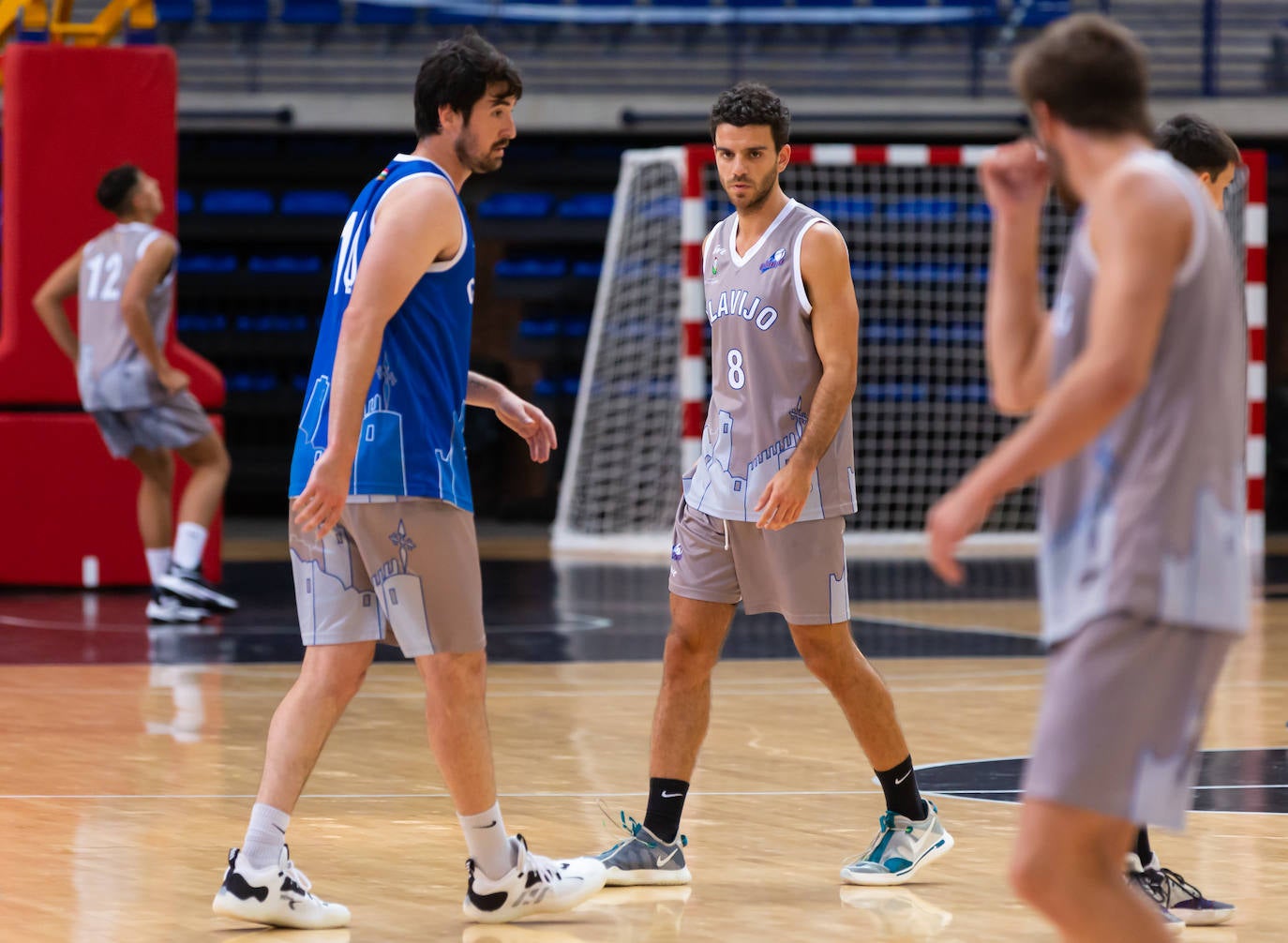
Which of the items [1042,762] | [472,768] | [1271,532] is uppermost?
[1042,762]

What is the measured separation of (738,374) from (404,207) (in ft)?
3.27

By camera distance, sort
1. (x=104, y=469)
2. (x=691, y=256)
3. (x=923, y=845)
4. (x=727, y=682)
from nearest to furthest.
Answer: (x=923, y=845) < (x=727, y=682) < (x=104, y=469) < (x=691, y=256)

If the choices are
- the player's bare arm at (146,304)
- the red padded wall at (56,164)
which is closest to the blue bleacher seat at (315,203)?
the red padded wall at (56,164)

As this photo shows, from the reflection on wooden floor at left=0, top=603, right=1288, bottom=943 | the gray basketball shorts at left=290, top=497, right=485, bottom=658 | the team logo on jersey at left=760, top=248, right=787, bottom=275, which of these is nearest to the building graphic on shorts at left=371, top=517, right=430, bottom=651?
the gray basketball shorts at left=290, top=497, right=485, bottom=658

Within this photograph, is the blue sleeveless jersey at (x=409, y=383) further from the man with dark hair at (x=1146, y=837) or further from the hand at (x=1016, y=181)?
the man with dark hair at (x=1146, y=837)

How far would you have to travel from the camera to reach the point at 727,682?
7.38 m

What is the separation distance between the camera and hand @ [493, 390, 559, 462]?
13.6 feet

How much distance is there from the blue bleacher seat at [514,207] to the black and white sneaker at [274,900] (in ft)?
43.4

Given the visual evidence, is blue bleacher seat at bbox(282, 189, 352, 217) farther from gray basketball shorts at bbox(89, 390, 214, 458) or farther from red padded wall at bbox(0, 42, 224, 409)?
gray basketball shorts at bbox(89, 390, 214, 458)

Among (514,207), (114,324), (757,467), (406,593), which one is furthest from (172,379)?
(514,207)

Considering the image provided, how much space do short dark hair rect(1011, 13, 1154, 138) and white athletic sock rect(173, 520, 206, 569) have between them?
6.97 m

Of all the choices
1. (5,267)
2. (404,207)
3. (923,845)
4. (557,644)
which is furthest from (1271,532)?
(404,207)

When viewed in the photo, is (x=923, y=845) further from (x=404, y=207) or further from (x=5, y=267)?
(x=5, y=267)

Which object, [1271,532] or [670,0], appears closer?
[1271,532]
